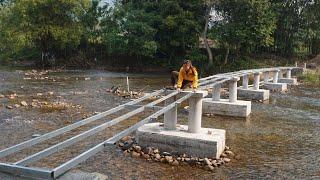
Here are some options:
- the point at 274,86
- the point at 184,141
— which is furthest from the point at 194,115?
the point at 274,86

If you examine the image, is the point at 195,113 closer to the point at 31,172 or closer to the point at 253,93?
the point at 31,172

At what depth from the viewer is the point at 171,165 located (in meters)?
12.0

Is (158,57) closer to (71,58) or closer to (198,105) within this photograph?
(71,58)

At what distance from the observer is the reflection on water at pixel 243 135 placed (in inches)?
456

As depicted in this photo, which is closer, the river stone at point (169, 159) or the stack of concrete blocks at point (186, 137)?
the river stone at point (169, 159)

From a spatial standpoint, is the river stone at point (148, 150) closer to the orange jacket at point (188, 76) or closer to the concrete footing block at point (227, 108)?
the orange jacket at point (188, 76)

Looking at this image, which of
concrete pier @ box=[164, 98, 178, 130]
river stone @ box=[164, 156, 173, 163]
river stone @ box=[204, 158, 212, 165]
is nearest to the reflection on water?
river stone @ box=[164, 156, 173, 163]

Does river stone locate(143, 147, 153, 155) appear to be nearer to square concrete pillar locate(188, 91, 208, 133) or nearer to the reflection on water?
the reflection on water

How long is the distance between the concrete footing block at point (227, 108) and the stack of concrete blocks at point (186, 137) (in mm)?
6396

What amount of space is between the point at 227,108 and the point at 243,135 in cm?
388

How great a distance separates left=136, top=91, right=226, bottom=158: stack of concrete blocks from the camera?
1244 centimetres

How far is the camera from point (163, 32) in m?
45.6

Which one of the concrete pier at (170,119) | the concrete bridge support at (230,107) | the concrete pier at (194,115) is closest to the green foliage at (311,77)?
the concrete bridge support at (230,107)

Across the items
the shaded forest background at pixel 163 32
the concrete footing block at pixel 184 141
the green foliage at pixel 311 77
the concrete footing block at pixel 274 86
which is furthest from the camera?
the shaded forest background at pixel 163 32
